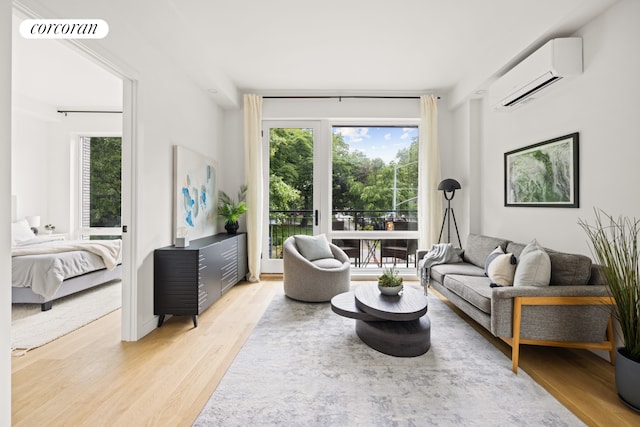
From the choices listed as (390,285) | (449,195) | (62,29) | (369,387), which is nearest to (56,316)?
(62,29)

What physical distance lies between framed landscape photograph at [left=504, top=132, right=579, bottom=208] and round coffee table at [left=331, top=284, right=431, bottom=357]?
1.65m

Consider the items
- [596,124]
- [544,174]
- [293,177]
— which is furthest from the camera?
[293,177]

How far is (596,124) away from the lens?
2633 mm

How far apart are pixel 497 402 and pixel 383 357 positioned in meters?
0.80

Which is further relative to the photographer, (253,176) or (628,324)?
(253,176)

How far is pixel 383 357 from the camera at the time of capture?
2.49 meters

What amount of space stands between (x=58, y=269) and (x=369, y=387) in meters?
3.59

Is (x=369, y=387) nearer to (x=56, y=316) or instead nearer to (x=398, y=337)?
(x=398, y=337)

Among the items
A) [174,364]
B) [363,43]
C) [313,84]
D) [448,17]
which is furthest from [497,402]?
[313,84]

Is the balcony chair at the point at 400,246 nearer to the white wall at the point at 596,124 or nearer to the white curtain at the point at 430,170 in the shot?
the white curtain at the point at 430,170

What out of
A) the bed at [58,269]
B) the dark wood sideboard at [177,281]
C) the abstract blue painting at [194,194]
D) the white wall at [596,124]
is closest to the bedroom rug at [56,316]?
the bed at [58,269]

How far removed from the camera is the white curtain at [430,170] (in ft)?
16.1

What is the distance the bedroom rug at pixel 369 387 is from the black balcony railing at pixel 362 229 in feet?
7.78

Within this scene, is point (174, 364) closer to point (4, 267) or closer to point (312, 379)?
point (312, 379)
